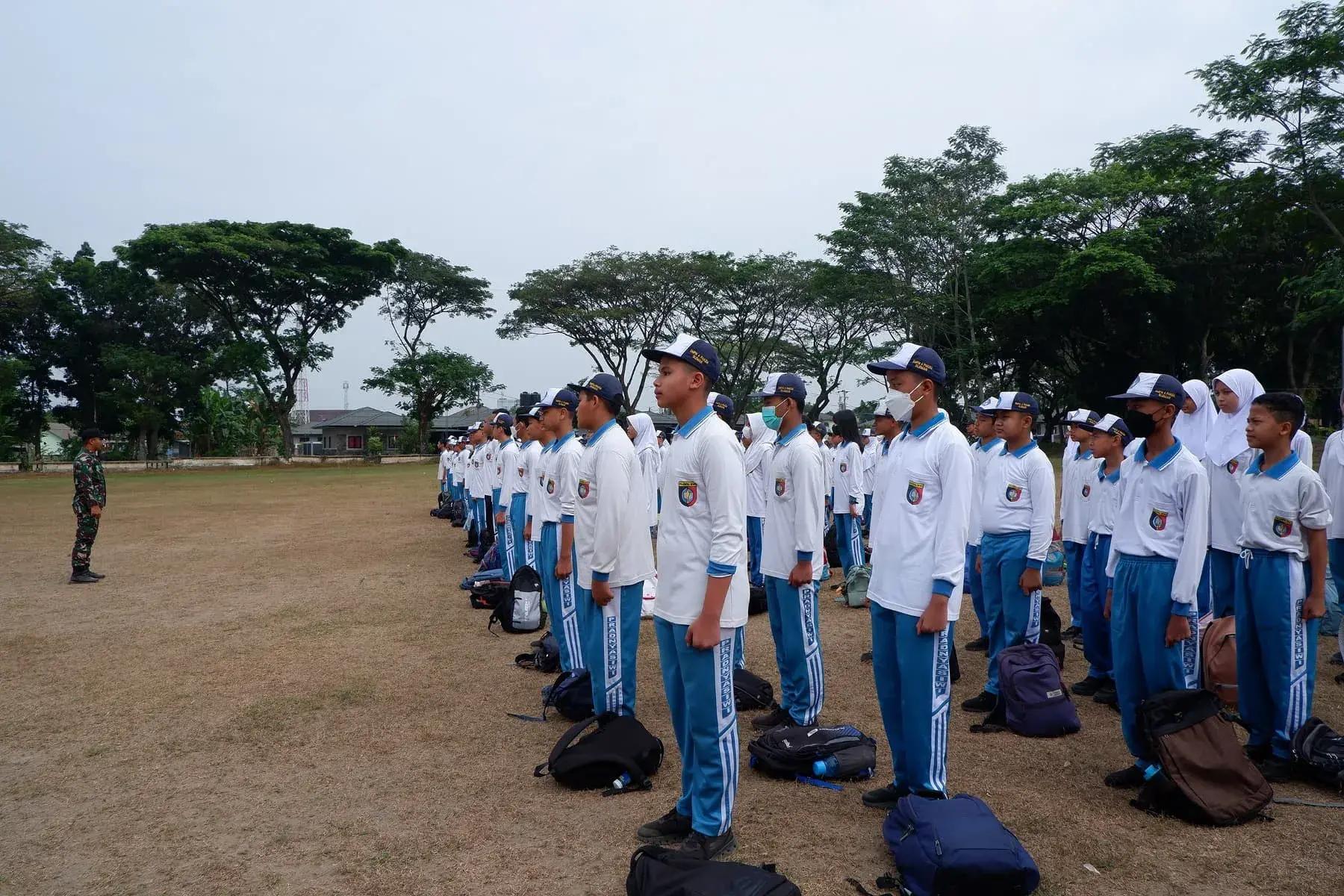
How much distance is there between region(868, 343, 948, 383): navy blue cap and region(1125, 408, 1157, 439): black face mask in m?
1.16

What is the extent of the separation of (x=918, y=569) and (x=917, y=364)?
1.03 meters

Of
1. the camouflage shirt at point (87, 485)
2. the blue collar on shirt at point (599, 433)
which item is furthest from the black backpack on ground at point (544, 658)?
the camouflage shirt at point (87, 485)

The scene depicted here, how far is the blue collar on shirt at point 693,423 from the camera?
3.83 metres

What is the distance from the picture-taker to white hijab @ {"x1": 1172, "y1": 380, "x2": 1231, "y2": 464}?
19.1 feet

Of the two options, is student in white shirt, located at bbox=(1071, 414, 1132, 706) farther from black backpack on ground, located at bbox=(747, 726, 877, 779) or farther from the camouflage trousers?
the camouflage trousers

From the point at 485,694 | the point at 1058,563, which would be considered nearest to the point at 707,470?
the point at 485,694

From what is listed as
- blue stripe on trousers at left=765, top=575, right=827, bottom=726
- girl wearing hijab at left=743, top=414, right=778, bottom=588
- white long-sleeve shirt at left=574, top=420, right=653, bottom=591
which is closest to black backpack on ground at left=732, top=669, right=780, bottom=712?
blue stripe on trousers at left=765, top=575, right=827, bottom=726

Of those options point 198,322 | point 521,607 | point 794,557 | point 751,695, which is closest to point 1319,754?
point 794,557

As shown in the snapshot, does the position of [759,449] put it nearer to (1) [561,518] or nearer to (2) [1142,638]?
(1) [561,518]

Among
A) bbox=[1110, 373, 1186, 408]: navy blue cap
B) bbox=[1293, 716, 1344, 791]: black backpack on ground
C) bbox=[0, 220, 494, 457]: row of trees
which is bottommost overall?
bbox=[1293, 716, 1344, 791]: black backpack on ground

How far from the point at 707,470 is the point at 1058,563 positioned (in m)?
6.52

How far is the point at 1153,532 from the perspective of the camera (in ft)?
14.5

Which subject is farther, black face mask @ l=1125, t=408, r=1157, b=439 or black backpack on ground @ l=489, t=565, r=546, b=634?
black backpack on ground @ l=489, t=565, r=546, b=634

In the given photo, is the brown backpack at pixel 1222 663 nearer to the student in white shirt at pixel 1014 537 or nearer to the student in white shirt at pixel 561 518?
the student in white shirt at pixel 1014 537
